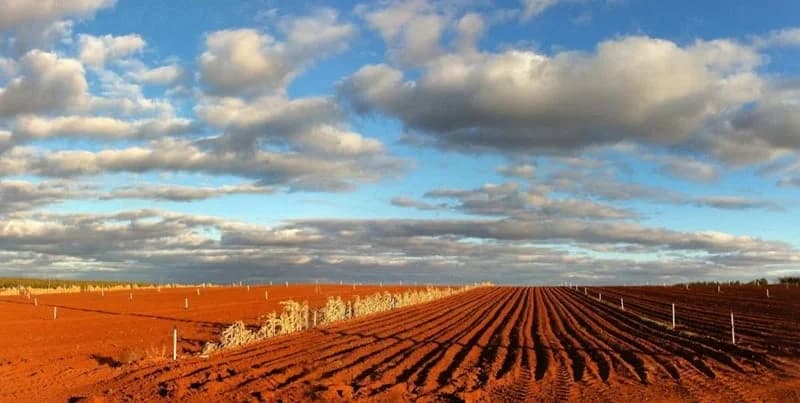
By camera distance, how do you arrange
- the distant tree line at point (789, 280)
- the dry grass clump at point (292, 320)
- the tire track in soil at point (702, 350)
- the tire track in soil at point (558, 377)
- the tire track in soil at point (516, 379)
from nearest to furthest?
the tire track in soil at point (516, 379) → the tire track in soil at point (558, 377) → the tire track in soil at point (702, 350) → the dry grass clump at point (292, 320) → the distant tree line at point (789, 280)

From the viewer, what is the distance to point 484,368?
18.5m

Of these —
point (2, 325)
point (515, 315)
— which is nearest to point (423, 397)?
point (515, 315)

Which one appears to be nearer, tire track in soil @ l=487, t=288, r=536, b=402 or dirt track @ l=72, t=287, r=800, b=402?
tire track in soil @ l=487, t=288, r=536, b=402

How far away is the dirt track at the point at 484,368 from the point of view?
15312 mm

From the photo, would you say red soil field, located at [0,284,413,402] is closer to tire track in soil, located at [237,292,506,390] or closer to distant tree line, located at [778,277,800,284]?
tire track in soil, located at [237,292,506,390]

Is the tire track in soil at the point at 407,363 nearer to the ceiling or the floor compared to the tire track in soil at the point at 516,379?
nearer to the ceiling

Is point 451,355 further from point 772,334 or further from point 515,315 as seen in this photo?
point 515,315

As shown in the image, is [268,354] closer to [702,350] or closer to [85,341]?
[85,341]

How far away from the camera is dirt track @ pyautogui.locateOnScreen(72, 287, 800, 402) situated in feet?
50.2

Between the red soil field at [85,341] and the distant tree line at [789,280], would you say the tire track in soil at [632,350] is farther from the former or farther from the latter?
the distant tree line at [789,280]

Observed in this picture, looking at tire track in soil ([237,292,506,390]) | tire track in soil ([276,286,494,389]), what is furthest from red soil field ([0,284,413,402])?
tire track in soil ([276,286,494,389])

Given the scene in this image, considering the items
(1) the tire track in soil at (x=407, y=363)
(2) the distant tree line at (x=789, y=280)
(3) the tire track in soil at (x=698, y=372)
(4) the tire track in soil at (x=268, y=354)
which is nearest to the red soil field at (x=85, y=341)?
(4) the tire track in soil at (x=268, y=354)

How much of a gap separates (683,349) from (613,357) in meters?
3.60

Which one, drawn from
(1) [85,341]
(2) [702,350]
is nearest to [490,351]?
(2) [702,350]
